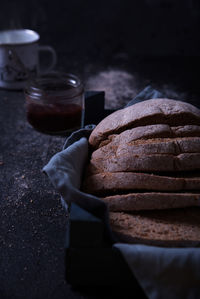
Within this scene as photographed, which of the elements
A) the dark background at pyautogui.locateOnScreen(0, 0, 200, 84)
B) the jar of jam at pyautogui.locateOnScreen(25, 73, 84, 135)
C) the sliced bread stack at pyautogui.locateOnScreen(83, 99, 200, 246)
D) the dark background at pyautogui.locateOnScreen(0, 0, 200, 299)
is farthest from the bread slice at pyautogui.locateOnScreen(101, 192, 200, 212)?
the dark background at pyautogui.locateOnScreen(0, 0, 200, 84)

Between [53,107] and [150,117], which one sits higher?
[150,117]

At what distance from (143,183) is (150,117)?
10.6 inches

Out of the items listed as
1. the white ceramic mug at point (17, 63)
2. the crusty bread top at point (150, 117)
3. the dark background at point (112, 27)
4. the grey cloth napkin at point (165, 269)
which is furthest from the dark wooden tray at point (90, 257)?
the dark background at point (112, 27)

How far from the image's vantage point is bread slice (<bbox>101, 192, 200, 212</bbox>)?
3.43 ft

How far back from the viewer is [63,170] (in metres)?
1.10

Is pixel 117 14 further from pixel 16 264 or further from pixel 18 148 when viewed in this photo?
pixel 16 264

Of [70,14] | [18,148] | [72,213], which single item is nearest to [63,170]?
[72,213]

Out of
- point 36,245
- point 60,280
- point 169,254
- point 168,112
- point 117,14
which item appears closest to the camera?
point 169,254

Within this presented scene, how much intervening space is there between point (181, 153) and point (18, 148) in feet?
2.54

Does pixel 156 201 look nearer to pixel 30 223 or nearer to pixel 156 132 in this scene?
pixel 156 132

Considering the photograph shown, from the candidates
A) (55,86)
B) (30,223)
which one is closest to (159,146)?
(30,223)

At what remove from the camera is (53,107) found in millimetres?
1708

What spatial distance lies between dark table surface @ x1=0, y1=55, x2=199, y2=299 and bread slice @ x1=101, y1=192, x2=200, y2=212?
214 mm

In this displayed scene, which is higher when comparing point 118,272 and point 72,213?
point 72,213
